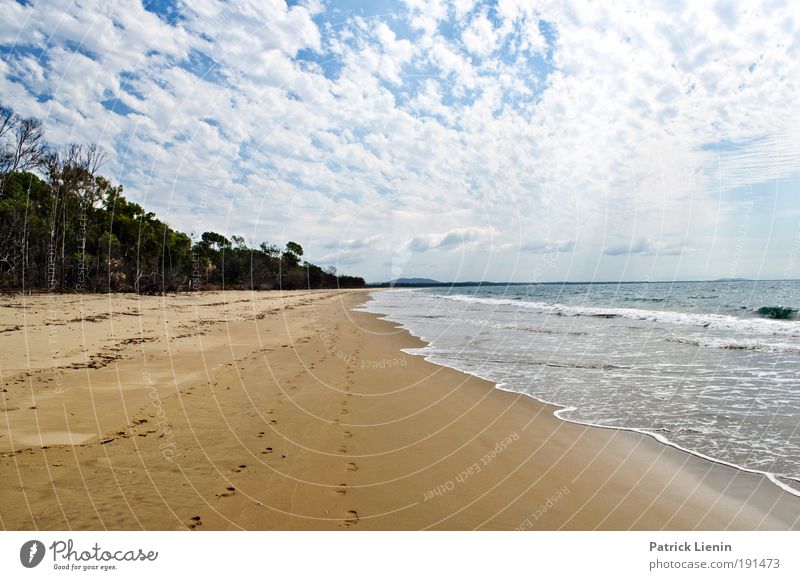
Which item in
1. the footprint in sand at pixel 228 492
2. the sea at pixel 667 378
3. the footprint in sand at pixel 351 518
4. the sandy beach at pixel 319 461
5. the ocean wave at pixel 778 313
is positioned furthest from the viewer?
the ocean wave at pixel 778 313

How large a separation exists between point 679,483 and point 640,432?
70.1 inches

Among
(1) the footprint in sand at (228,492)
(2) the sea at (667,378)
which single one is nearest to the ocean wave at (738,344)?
(2) the sea at (667,378)

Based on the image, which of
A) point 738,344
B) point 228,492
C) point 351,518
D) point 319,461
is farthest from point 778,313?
point 228,492

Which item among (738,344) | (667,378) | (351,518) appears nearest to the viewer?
(351,518)

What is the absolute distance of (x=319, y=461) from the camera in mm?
5117

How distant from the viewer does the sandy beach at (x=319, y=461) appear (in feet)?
12.9

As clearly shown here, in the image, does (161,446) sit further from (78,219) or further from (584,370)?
(78,219)

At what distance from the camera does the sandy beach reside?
393cm

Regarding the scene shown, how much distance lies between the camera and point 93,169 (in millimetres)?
35281

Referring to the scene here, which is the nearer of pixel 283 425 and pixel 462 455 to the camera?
pixel 462 455

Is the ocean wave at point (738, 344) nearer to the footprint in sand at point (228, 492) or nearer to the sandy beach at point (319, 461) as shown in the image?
the sandy beach at point (319, 461)

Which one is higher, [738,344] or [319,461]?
[738,344]

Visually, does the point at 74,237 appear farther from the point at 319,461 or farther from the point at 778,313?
the point at 778,313
